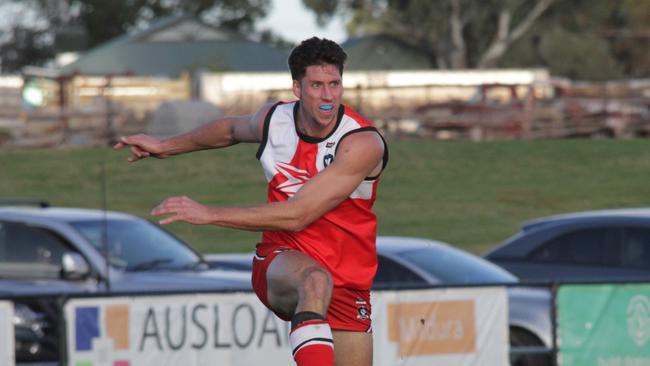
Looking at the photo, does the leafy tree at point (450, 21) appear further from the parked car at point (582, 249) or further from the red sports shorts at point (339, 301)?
the red sports shorts at point (339, 301)

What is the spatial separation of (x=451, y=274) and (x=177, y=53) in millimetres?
56465

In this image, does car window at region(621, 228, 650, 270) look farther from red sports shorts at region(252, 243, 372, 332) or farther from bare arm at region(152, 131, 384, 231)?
bare arm at region(152, 131, 384, 231)

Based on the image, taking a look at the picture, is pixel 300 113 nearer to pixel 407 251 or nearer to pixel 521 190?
pixel 407 251

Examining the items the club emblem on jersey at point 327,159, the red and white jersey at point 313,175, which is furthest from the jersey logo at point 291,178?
the club emblem on jersey at point 327,159

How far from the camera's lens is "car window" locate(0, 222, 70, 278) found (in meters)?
14.0

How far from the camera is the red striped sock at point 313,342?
6242mm

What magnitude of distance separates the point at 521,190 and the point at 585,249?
1532cm

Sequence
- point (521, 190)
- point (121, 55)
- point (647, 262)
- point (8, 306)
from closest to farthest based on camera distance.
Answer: point (8, 306)
point (647, 262)
point (521, 190)
point (121, 55)

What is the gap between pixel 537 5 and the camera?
72500 mm

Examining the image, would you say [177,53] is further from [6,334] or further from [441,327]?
[6,334]

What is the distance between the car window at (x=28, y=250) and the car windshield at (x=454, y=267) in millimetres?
3262

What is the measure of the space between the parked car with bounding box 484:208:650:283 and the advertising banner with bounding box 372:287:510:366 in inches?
159

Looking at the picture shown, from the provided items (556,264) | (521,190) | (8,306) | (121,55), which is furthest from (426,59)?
(8,306)

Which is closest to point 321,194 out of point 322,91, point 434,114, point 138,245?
point 322,91
